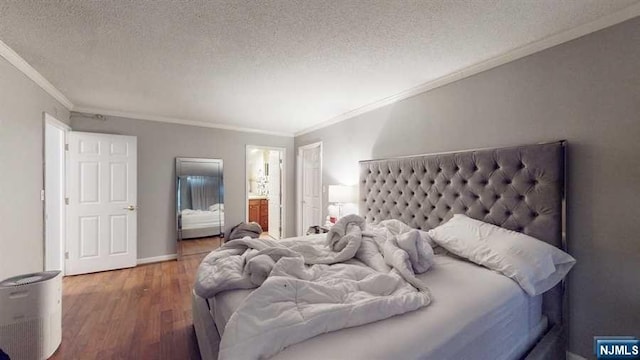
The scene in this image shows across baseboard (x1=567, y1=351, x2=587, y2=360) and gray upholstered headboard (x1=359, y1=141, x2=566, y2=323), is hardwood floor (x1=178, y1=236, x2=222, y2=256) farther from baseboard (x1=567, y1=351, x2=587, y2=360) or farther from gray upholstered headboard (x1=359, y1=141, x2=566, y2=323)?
baseboard (x1=567, y1=351, x2=587, y2=360)

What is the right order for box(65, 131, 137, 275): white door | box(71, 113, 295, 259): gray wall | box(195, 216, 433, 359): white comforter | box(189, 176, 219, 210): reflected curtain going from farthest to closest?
box(189, 176, 219, 210): reflected curtain
box(71, 113, 295, 259): gray wall
box(65, 131, 137, 275): white door
box(195, 216, 433, 359): white comforter

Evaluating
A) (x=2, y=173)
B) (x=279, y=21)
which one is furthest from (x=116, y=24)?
(x=2, y=173)

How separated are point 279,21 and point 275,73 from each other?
77 centimetres

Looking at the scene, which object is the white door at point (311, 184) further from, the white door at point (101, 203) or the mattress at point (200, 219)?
the white door at point (101, 203)

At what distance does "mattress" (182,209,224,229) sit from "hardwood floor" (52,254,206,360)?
92 centimetres

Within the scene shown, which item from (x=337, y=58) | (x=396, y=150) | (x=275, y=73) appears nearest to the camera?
(x=337, y=58)

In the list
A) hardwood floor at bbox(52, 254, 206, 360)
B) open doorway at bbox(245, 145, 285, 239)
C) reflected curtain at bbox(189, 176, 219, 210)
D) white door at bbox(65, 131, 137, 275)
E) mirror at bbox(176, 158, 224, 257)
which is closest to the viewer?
hardwood floor at bbox(52, 254, 206, 360)

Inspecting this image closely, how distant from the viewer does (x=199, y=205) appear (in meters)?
4.26

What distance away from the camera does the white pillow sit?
1478 millimetres

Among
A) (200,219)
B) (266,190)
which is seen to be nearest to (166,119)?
(200,219)

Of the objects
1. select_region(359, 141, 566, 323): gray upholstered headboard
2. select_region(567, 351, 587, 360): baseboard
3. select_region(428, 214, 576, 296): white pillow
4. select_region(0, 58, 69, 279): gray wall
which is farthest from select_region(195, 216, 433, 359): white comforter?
select_region(0, 58, 69, 279): gray wall

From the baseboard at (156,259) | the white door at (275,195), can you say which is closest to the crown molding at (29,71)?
the baseboard at (156,259)

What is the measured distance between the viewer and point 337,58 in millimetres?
2051

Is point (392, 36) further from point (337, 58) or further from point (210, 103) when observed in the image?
point (210, 103)
